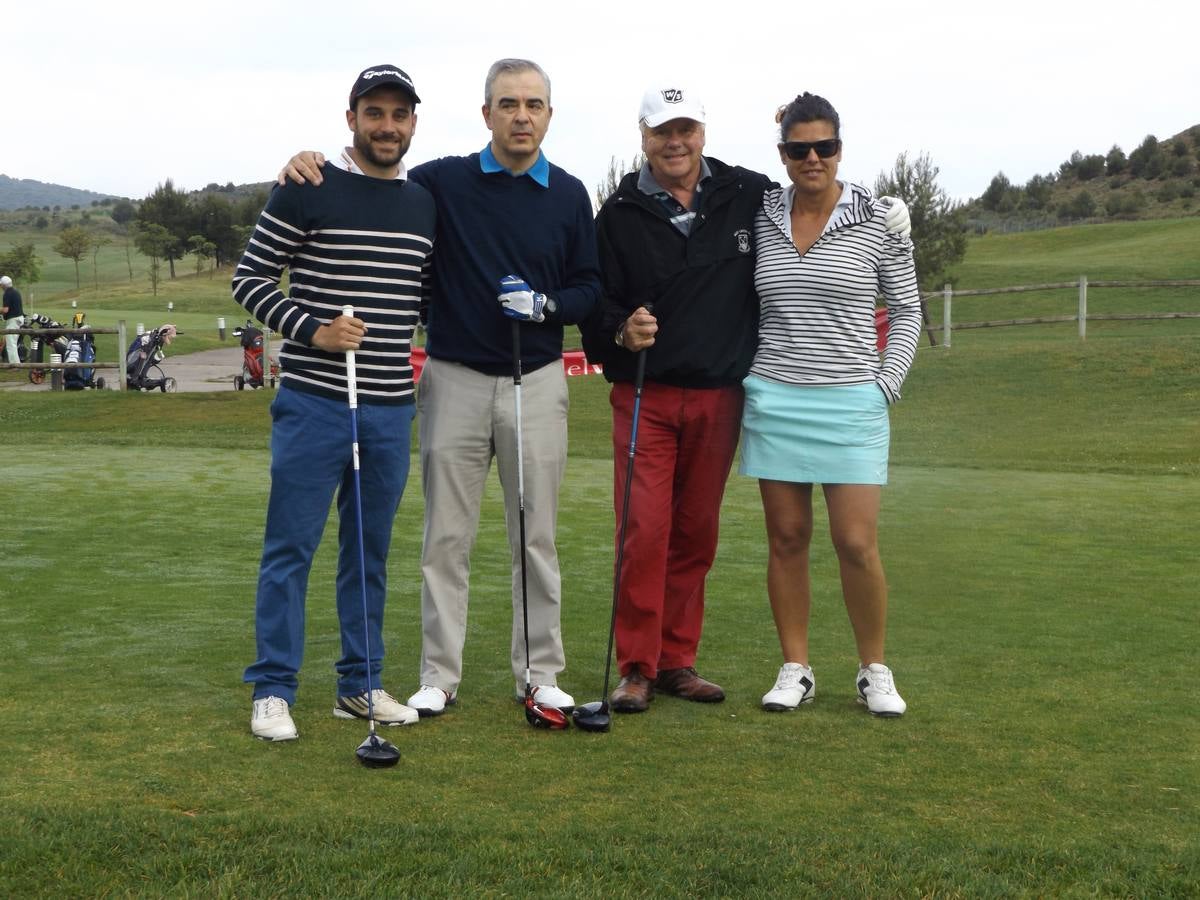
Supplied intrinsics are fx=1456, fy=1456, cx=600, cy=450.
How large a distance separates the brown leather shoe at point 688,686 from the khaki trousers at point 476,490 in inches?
16.6

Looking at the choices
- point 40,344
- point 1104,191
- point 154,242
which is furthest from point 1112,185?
point 40,344

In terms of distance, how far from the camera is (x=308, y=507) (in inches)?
171

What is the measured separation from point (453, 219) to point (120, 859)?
2.24 metres

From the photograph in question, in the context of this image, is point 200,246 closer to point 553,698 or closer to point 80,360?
point 80,360

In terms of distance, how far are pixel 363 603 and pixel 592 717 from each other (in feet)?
2.53

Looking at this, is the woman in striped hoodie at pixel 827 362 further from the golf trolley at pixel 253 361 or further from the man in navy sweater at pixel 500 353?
the golf trolley at pixel 253 361

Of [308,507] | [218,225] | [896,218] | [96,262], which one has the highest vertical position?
[218,225]

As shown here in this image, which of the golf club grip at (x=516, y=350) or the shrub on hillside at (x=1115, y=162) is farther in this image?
the shrub on hillside at (x=1115, y=162)

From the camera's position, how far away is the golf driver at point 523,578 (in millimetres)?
4238

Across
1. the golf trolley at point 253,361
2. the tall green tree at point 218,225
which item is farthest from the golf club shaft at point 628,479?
the tall green tree at point 218,225

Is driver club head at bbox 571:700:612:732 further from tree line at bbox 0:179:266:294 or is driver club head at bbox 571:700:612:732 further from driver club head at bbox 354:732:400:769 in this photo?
tree line at bbox 0:179:266:294

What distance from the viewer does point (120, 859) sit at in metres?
3.04

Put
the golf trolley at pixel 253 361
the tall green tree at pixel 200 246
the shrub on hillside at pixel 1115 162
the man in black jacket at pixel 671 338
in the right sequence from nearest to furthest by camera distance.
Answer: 1. the man in black jacket at pixel 671 338
2. the golf trolley at pixel 253 361
3. the tall green tree at pixel 200 246
4. the shrub on hillside at pixel 1115 162

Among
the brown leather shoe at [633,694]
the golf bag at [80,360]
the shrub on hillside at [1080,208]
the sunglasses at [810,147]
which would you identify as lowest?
the brown leather shoe at [633,694]
